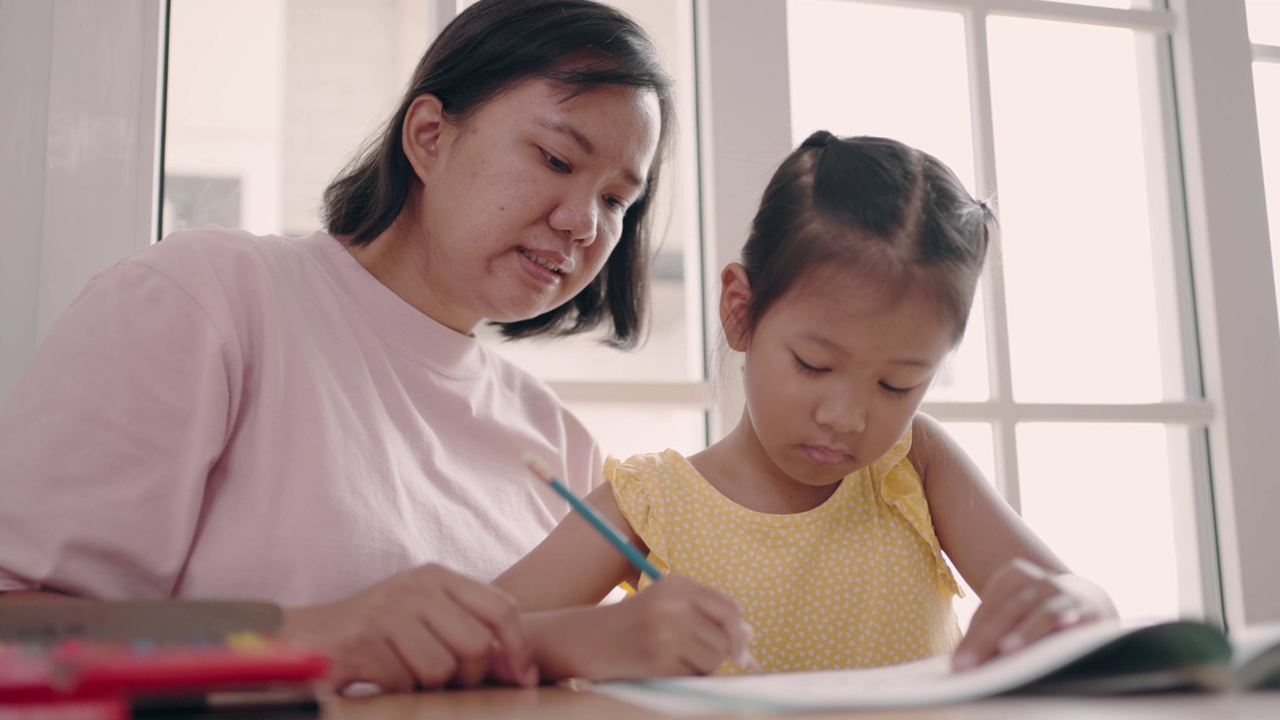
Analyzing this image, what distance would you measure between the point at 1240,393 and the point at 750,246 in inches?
33.7

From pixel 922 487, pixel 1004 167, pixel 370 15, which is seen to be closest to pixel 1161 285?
pixel 1004 167

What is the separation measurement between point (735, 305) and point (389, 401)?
37 centimetres

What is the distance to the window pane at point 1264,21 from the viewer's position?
5.52 ft

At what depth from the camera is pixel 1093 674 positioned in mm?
582

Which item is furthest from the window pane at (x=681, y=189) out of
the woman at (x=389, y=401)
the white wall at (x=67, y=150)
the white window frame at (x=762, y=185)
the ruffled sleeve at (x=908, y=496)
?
the white wall at (x=67, y=150)

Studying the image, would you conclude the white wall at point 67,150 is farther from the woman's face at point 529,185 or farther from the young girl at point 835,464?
the young girl at point 835,464

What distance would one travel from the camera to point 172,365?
917 millimetres

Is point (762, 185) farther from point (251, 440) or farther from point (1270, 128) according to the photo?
point (1270, 128)

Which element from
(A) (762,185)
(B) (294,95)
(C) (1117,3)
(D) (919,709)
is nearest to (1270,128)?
(C) (1117,3)

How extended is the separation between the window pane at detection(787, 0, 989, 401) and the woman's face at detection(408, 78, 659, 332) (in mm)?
455

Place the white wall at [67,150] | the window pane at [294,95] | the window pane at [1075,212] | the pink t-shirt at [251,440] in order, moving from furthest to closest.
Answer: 1. the window pane at [294,95]
2. the window pane at [1075,212]
3. the white wall at [67,150]
4. the pink t-shirt at [251,440]

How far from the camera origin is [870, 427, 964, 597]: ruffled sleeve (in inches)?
44.3

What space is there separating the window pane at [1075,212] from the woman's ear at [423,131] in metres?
0.84

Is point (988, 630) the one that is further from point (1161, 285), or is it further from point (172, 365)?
point (1161, 285)
